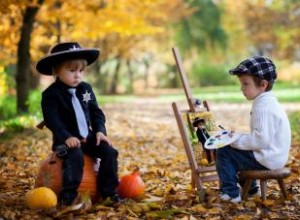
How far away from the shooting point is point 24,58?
1316cm

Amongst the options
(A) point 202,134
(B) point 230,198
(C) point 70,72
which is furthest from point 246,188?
(C) point 70,72

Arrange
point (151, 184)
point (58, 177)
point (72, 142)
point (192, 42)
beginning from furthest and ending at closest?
point (192, 42) < point (151, 184) < point (58, 177) < point (72, 142)

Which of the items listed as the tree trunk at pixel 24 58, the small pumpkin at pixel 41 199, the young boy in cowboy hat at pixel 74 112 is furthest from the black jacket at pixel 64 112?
the tree trunk at pixel 24 58

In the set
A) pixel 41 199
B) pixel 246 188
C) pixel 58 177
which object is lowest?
pixel 246 188

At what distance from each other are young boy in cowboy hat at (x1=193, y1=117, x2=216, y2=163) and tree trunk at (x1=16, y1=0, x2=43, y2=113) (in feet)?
26.9

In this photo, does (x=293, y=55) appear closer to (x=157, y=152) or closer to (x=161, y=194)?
(x=157, y=152)

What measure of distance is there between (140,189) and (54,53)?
1.48 metres

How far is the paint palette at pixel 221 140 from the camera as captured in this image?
4.69 meters

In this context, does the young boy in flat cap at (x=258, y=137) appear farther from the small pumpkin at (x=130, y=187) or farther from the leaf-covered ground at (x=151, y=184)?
the small pumpkin at (x=130, y=187)

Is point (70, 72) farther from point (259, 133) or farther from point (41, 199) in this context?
point (259, 133)

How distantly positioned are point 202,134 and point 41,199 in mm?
1751

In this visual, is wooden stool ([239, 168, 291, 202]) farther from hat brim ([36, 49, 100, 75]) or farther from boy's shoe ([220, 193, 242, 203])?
hat brim ([36, 49, 100, 75])

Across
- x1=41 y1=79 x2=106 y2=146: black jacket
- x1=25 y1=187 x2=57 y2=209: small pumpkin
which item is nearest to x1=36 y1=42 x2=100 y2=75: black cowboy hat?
x1=41 y1=79 x2=106 y2=146: black jacket

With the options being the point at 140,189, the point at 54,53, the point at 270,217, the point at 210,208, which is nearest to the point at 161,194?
the point at 140,189
